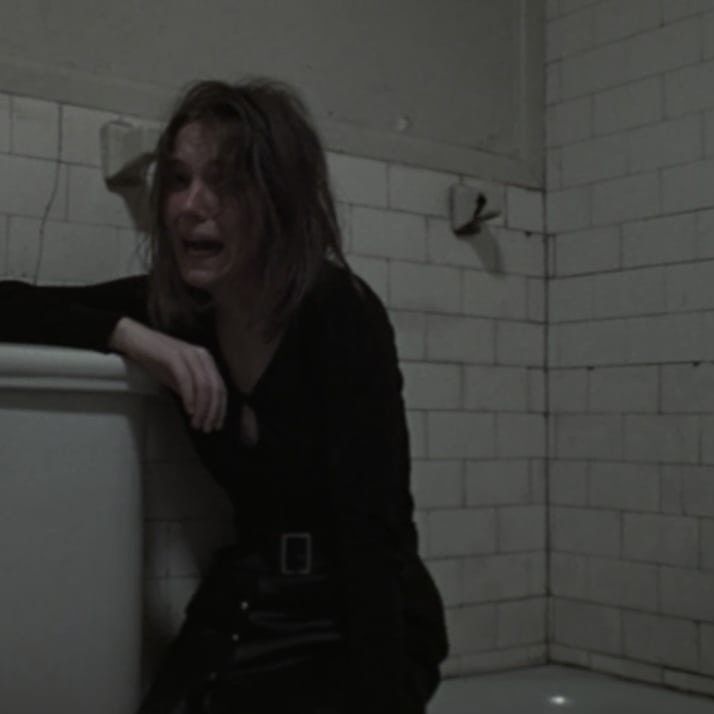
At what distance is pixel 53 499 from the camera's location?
1391 mm

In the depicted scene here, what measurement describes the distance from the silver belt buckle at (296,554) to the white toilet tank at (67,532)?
0.20 meters

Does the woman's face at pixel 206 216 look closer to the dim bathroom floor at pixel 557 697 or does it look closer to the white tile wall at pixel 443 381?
the white tile wall at pixel 443 381

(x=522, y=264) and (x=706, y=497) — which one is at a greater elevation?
(x=522, y=264)

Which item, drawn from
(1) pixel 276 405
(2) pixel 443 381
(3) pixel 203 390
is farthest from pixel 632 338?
(3) pixel 203 390

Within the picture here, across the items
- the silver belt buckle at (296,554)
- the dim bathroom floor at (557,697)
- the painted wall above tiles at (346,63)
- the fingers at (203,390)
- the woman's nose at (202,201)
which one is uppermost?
the painted wall above tiles at (346,63)

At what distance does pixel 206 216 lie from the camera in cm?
159

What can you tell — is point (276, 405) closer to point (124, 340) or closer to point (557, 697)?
point (124, 340)

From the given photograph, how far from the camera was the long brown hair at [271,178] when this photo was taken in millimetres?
1562

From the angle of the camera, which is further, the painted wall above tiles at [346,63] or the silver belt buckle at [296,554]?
the painted wall above tiles at [346,63]

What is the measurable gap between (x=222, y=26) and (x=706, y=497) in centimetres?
114

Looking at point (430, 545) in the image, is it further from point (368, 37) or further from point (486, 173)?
point (368, 37)

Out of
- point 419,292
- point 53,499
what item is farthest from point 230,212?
point 419,292

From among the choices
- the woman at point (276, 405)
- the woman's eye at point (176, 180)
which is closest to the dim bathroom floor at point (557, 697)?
the woman at point (276, 405)

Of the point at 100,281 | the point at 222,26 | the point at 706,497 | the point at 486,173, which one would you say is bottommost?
the point at 706,497
